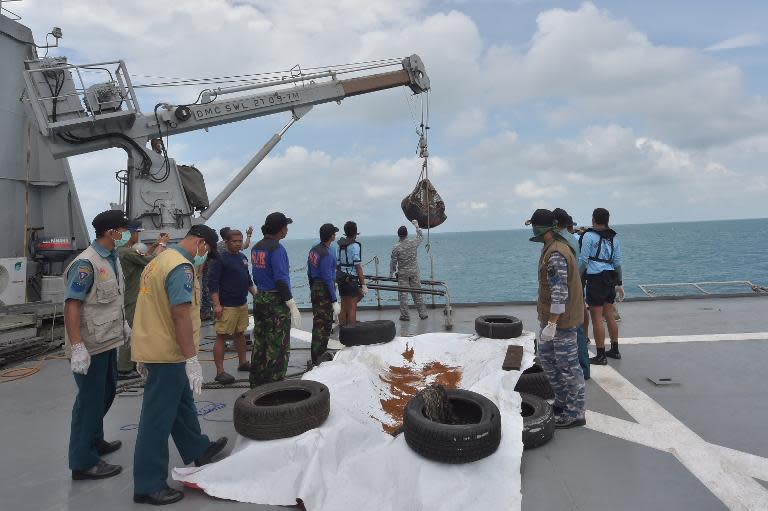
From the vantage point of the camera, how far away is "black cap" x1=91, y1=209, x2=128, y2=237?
144 inches

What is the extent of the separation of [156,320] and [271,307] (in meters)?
2.02

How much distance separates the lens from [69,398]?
5.46 metres

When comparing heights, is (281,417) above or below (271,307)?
below

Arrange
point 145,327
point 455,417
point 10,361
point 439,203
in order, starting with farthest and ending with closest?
point 439,203
point 10,361
point 455,417
point 145,327

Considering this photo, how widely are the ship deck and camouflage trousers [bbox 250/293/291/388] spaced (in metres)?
0.55

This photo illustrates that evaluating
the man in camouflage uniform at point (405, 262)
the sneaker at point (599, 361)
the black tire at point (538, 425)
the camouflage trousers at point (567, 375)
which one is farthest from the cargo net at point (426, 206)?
the black tire at point (538, 425)

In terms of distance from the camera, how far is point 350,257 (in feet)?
24.1

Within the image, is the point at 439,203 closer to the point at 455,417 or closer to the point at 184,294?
the point at 455,417

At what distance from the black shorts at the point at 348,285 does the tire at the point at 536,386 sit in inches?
127

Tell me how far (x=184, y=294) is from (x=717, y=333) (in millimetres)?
8140

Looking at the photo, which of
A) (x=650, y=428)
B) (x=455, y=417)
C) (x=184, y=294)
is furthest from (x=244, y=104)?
(x=650, y=428)

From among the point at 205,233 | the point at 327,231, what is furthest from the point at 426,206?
the point at 205,233

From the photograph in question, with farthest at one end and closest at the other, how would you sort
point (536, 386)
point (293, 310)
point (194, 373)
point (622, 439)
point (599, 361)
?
point (599, 361) → point (293, 310) → point (536, 386) → point (622, 439) → point (194, 373)

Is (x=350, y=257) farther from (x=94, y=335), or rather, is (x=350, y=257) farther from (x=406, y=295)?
(x=94, y=335)
